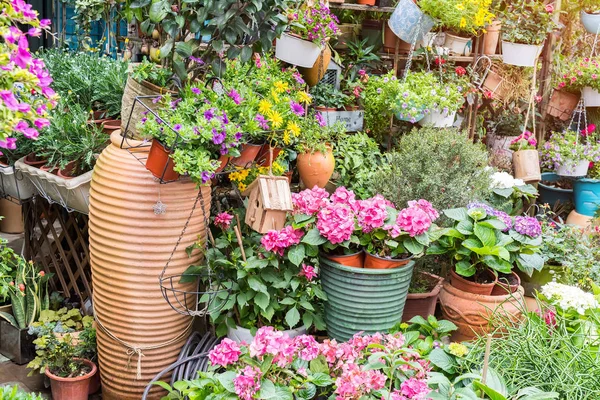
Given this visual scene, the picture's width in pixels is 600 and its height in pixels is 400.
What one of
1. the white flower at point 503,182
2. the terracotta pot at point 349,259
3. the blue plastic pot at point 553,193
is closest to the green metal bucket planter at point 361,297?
the terracotta pot at point 349,259

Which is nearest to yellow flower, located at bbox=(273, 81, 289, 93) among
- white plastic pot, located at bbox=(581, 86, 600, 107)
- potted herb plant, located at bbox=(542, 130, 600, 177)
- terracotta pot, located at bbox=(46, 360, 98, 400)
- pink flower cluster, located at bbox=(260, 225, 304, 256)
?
pink flower cluster, located at bbox=(260, 225, 304, 256)

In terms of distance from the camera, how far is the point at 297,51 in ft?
13.1

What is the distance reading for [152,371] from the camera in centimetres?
327

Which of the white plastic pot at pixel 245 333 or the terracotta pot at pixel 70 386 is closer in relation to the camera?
the white plastic pot at pixel 245 333

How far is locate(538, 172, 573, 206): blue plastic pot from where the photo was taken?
5.66m

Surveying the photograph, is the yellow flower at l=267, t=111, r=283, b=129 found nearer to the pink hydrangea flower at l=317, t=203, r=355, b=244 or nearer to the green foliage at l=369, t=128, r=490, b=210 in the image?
the pink hydrangea flower at l=317, t=203, r=355, b=244

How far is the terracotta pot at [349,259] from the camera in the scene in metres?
3.01

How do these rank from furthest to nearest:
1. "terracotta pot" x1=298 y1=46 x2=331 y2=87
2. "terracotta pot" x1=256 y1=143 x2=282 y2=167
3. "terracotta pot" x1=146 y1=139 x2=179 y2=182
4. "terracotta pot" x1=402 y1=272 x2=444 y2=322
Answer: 1. "terracotta pot" x1=298 y1=46 x2=331 y2=87
2. "terracotta pot" x1=402 y1=272 x2=444 y2=322
3. "terracotta pot" x1=256 y1=143 x2=282 y2=167
4. "terracotta pot" x1=146 y1=139 x2=179 y2=182

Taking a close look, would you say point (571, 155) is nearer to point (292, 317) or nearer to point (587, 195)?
point (587, 195)

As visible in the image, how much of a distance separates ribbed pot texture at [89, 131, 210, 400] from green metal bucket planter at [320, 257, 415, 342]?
680 mm

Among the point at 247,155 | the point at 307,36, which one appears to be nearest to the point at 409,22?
the point at 307,36

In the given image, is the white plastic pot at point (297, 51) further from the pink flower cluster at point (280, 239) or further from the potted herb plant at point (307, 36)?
the pink flower cluster at point (280, 239)

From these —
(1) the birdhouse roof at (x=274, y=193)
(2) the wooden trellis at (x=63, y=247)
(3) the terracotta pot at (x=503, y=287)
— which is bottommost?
(2) the wooden trellis at (x=63, y=247)

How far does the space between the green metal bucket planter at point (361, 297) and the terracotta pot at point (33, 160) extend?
1.77 meters
